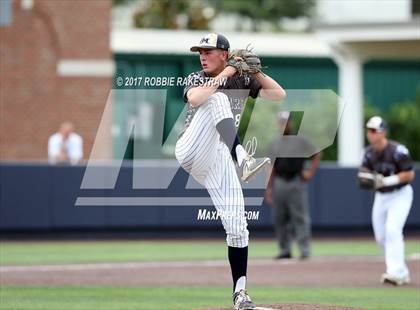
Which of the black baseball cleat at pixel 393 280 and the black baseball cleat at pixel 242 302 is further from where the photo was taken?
the black baseball cleat at pixel 393 280

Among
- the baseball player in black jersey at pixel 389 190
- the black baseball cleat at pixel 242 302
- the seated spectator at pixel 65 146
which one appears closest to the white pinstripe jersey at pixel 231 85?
the black baseball cleat at pixel 242 302

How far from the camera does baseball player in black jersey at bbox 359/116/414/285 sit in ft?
44.8

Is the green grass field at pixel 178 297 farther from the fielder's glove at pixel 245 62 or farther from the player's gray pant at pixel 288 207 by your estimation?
the player's gray pant at pixel 288 207

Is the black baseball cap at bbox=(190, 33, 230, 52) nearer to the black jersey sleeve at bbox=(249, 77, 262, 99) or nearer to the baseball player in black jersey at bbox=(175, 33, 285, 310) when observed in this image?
the baseball player in black jersey at bbox=(175, 33, 285, 310)

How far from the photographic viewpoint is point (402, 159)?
1387cm

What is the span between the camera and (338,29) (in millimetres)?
27609

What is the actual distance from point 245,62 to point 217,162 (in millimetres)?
841

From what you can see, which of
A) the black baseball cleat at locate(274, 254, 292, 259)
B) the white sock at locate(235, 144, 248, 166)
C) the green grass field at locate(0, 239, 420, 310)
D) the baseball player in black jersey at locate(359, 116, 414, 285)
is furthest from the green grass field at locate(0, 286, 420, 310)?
the black baseball cleat at locate(274, 254, 292, 259)

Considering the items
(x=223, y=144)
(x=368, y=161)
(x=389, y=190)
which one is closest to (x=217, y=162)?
(x=223, y=144)

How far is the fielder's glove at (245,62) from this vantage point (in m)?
8.87

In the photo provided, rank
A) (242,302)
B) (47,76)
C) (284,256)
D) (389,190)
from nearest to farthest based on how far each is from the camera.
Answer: (242,302) < (389,190) < (284,256) < (47,76)

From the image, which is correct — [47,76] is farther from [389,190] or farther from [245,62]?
[245,62]

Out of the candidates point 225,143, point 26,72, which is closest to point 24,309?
point 225,143

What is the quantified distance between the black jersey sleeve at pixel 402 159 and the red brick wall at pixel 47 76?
46.8ft
